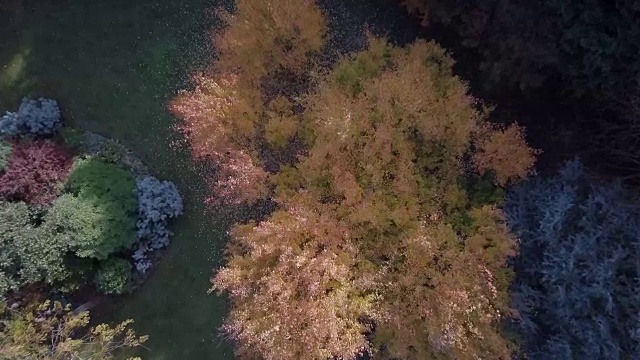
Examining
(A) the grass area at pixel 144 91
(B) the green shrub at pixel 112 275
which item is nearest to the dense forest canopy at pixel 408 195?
(B) the green shrub at pixel 112 275

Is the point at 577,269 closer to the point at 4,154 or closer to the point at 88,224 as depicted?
the point at 88,224

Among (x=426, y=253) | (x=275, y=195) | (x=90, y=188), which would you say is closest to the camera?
(x=426, y=253)

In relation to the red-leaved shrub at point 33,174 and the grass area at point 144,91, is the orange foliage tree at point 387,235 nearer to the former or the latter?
the grass area at point 144,91

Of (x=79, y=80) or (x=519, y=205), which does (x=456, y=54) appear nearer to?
(x=519, y=205)

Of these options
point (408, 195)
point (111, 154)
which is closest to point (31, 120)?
point (111, 154)

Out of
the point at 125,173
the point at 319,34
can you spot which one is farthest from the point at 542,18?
the point at 125,173
